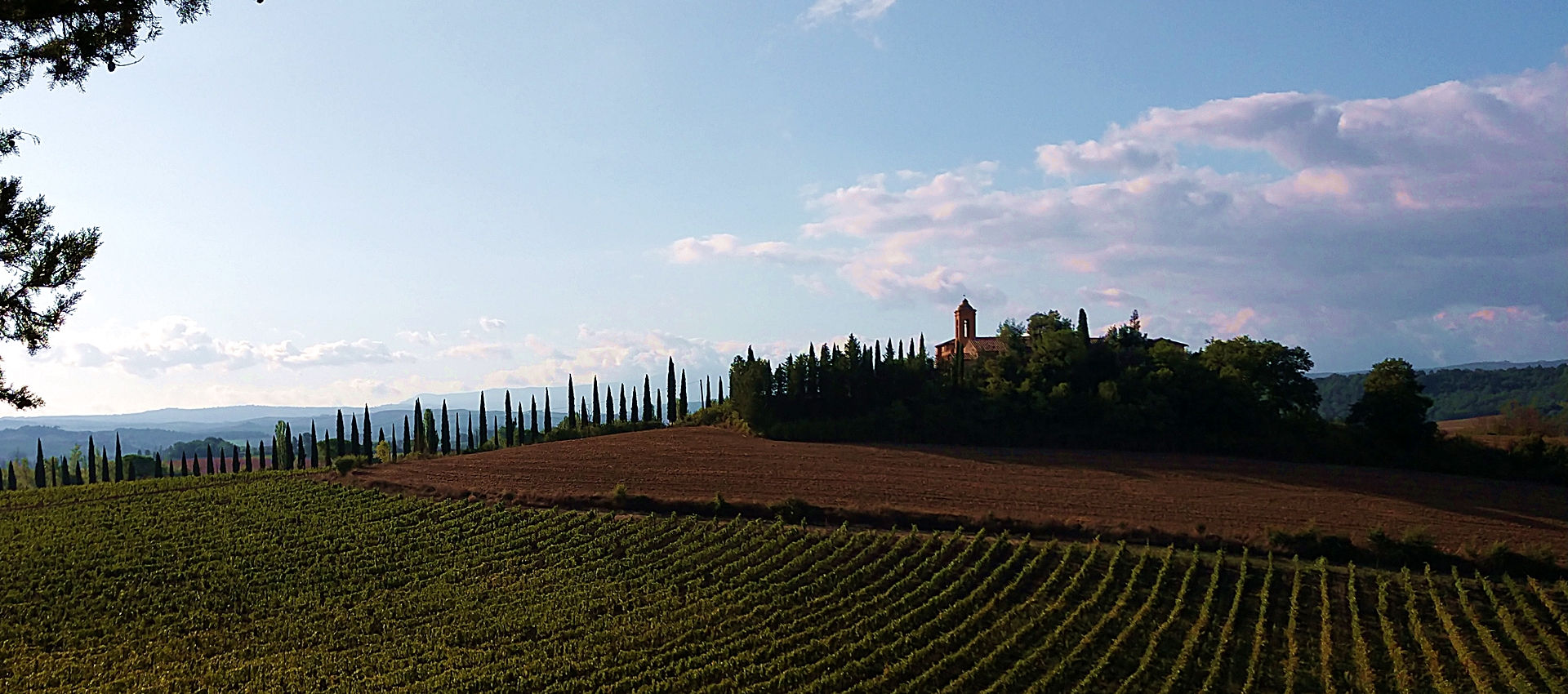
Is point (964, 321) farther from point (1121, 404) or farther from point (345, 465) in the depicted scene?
point (345, 465)

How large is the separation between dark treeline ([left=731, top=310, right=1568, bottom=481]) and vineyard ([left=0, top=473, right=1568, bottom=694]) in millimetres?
27551

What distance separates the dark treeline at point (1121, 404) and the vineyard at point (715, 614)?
27.6m

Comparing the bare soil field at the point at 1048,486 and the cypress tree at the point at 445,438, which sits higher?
the cypress tree at the point at 445,438

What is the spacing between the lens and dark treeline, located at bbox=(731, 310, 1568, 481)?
58219mm

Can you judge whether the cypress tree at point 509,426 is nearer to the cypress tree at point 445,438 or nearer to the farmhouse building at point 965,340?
the cypress tree at point 445,438

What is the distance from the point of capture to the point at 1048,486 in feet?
162

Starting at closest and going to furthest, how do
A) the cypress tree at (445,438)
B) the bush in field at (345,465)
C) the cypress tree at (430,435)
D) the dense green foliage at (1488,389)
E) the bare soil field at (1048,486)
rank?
the bare soil field at (1048,486) < the bush in field at (345,465) < the cypress tree at (445,438) < the cypress tree at (430,435) < the dense green foliage at (1488,389)

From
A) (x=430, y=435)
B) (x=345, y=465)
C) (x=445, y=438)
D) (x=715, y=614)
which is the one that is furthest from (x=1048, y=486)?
(x=430, y=435)

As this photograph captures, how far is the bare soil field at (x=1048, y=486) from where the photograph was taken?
41.1 m

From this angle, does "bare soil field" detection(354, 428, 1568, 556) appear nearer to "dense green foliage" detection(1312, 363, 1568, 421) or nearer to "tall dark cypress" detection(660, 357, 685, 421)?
"tall dark cypress" detection(660, 357, 685, 421)

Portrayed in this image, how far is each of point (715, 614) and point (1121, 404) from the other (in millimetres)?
42876

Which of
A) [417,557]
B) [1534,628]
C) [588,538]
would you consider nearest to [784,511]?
[588,538]

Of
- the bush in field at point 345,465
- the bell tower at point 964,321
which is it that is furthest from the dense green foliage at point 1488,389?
the bush in field at point 345,465

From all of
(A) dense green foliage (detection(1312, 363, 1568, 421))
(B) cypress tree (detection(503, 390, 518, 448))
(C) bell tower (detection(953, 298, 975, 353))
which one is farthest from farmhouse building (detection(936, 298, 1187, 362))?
(A) dense green foliage (detection(1312, 363, 1568, 421))
